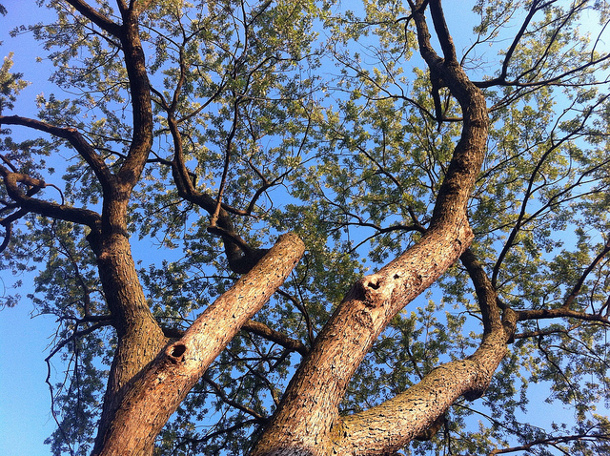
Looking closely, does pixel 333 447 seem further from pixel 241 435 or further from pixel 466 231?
pixel 241 435

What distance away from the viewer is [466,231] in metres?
3.66

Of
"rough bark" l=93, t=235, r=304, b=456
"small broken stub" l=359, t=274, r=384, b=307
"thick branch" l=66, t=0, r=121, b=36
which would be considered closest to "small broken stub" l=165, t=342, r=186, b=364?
"rough bark" l=93, t=235, r=304, b=456

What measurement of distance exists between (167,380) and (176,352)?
0.20 metres

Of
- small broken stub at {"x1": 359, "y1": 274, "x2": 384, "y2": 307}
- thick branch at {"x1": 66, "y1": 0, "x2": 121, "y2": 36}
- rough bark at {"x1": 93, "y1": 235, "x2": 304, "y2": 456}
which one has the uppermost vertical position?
thick branch at {"x1": 66, "y1": 0, "x2": 121, "y2": 36}

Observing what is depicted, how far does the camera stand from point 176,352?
2.62 m

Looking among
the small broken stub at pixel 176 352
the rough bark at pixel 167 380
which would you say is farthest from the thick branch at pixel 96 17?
the small broken stub at pixel 176 352

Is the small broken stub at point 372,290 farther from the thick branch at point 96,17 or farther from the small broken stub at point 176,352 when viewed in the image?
the thick branch at point 96,17

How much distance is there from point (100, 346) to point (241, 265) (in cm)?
412

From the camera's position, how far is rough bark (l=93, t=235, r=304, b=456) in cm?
235

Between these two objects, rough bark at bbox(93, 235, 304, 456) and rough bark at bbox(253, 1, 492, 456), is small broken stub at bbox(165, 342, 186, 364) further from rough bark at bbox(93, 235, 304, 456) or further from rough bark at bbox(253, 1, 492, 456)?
rough bark at bbox(253, 1, 492, 456)

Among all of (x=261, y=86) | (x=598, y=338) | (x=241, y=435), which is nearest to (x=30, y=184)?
(x=261, y=86)

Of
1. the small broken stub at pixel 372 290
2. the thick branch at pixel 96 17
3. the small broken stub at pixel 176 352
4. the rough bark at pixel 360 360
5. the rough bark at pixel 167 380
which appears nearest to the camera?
the rough bark at pixel 360 360

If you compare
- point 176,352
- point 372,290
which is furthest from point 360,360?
point 176,352

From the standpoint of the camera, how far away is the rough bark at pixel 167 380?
7.72 ft
